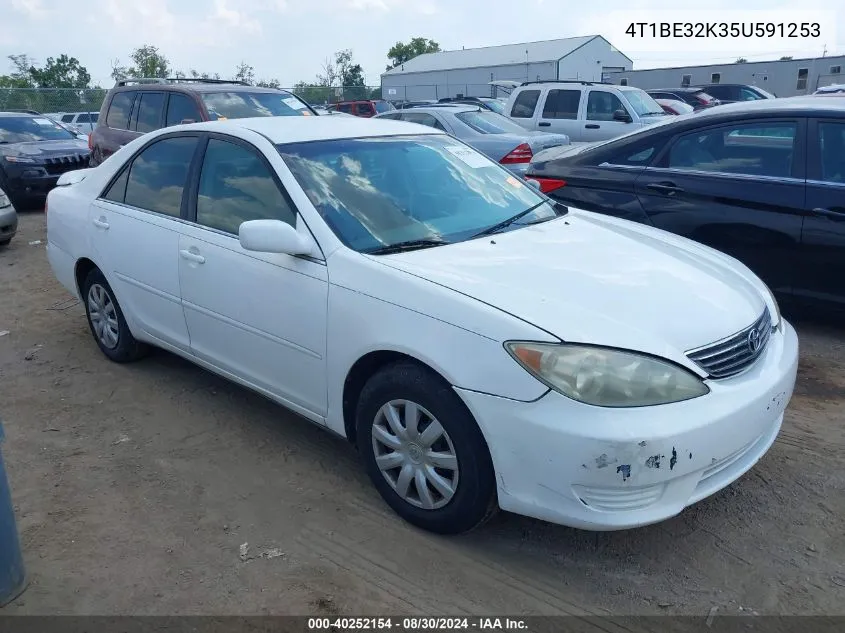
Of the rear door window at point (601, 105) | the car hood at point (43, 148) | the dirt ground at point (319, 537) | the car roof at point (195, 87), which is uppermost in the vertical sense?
the rear door window at point (601, 105)

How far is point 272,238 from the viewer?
124 inches

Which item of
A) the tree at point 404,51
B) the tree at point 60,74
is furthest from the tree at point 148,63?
the tree at point 404,51

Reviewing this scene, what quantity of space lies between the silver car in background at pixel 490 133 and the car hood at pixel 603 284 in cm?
613

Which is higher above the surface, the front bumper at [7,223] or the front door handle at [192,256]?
the front door handle at [192,256]

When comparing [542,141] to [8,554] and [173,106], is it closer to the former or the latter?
[173,106]

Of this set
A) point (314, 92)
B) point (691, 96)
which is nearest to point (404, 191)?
point (691, 96)

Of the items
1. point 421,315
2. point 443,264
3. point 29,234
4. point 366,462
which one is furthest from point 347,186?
point 29,234

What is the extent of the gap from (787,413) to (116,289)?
396 cm

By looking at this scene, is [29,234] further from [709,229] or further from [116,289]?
[709,229]

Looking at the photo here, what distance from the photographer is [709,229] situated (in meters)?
5.17

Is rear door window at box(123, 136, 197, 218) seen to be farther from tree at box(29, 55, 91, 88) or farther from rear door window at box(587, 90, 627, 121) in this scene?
tree at box(29, 55, 91, 88)

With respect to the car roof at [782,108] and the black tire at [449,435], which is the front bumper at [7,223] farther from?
the car roof at [782,108]

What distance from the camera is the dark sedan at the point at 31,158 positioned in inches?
432

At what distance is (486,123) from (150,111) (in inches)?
190
